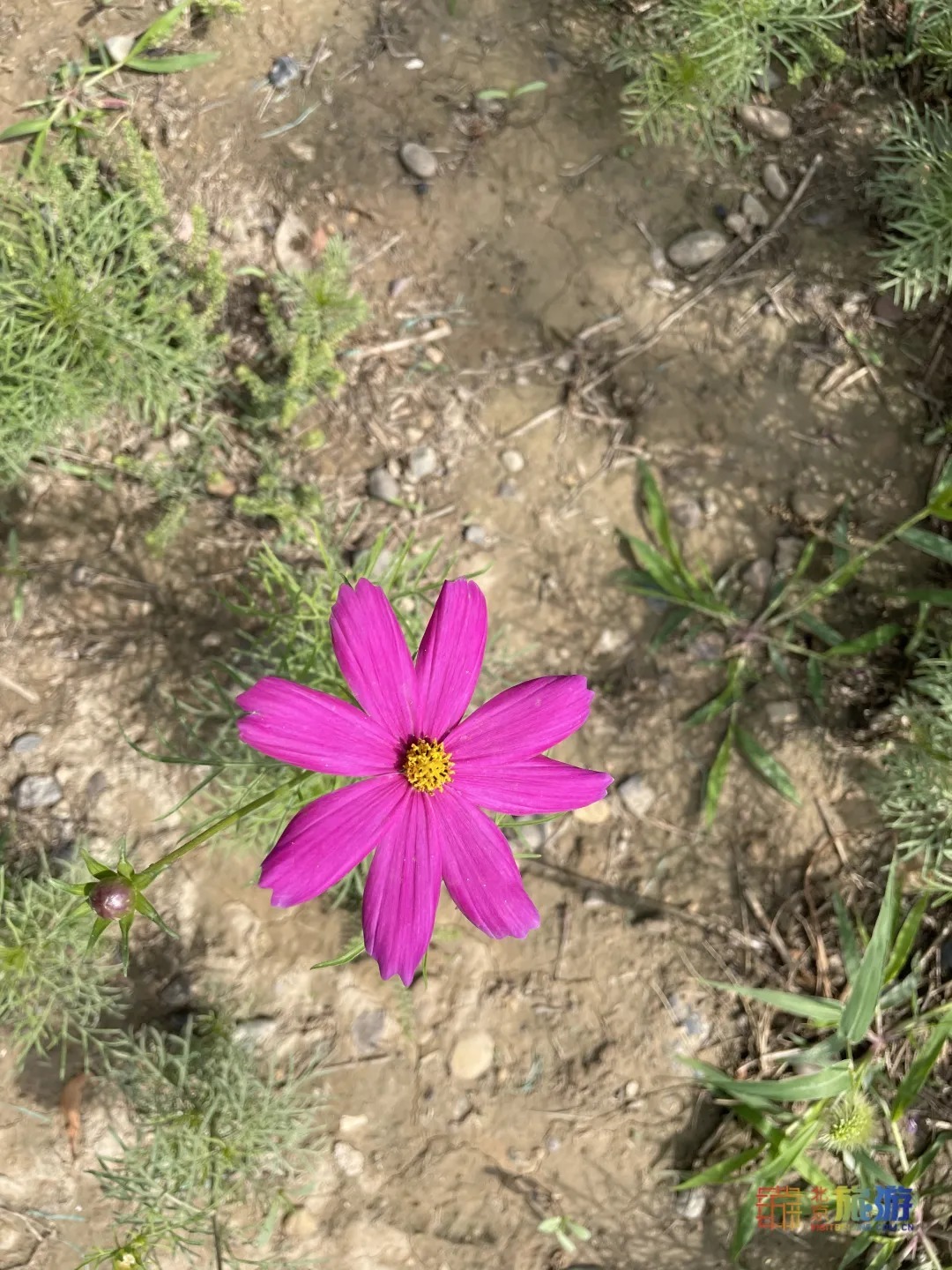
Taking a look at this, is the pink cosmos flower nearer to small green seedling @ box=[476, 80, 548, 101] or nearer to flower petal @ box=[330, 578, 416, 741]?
flower petal @ box=[330, 578, 416, 741]

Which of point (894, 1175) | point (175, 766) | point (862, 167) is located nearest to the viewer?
point (175, 766)

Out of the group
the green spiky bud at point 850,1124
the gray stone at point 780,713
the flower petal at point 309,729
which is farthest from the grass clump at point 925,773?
the flower petal at point 309,729

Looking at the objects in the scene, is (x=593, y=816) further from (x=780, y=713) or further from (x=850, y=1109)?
(x=850, y=1109)

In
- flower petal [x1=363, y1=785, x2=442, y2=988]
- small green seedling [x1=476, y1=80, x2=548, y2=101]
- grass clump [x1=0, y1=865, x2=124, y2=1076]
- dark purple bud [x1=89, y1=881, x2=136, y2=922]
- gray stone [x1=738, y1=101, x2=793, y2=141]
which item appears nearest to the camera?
dark purple bud [x1=89, y1=881, x2=136, y2=922]

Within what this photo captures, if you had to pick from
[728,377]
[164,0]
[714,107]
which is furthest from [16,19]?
[728,377]

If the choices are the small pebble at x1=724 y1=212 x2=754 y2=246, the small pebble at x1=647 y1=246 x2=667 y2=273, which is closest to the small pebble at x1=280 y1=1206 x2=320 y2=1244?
the small pebble at x1=647 y1=246 x2=667 y2=273

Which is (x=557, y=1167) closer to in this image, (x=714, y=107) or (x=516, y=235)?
(x=516, y=235)

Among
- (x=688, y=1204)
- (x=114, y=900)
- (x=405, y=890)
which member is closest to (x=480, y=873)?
(x=405, y=890)
